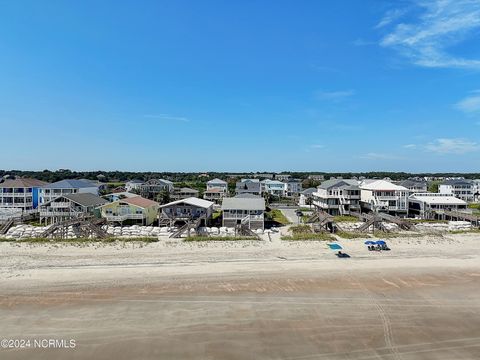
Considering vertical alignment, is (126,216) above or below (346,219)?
above

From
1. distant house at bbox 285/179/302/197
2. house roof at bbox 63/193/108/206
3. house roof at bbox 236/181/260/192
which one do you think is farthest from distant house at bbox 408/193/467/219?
house roof at bbox 63/193/108/206

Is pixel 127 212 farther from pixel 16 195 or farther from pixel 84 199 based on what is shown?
pixel 16 195

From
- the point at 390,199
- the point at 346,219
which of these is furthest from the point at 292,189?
the point at 346,219

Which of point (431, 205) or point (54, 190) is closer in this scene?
point (431, 205)

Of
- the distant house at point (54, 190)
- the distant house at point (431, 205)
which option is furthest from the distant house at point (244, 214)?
the distant house at point (431, 205)

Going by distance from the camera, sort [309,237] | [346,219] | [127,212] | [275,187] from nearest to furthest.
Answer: [309,237] → [127,212] → [346,219] → [275,187]

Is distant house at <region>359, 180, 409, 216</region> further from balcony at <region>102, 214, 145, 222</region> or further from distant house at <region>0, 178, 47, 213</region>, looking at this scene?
distant house at <region>0, 178, 47, 213</region>

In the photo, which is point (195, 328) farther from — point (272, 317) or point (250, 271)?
point (250, 271)
